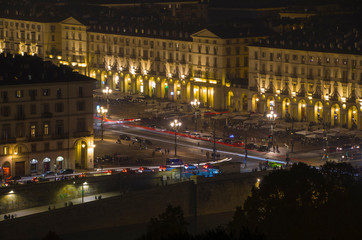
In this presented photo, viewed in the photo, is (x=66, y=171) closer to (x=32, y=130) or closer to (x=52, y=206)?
(x=32, y=130)

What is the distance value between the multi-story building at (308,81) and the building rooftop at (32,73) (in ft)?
124

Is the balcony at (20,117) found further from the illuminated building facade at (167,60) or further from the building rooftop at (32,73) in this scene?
the illuminated building facade at (167,60)

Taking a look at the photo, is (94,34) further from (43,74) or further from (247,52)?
(43,74)

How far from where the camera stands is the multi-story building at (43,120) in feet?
393

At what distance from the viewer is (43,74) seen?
407ft

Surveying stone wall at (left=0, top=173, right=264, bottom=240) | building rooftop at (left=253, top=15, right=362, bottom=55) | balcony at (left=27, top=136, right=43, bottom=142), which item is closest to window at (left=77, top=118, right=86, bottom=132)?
balcony at (left=27, top=136, right=43, bottom=142)

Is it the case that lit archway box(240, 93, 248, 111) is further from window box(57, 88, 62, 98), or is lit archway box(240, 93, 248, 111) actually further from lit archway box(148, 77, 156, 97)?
window box(57, 88, 62, 98)

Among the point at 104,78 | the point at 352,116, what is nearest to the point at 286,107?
the point at 352,116

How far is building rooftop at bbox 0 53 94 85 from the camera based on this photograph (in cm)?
12181

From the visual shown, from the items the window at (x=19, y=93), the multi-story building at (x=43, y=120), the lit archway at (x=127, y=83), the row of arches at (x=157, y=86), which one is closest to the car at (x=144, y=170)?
the multi-story building at (x=43, y=120)

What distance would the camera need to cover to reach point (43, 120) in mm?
121938

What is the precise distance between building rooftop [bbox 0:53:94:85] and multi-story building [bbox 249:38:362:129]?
37898mm

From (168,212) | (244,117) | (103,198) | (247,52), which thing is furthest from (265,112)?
(168,212)

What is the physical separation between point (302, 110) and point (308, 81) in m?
3.75
